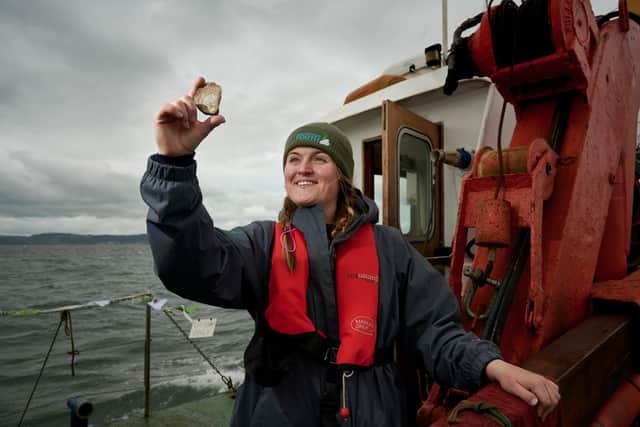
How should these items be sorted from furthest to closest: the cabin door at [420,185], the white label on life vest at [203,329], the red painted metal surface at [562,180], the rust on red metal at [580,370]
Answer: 1. the white label on life vest at [203,329]
2. the cabin door at [420,185]
3. the red painted metal surface at [562,180]
4. the rust on red metal at [580,370]

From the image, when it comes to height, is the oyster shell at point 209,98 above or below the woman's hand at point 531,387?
above

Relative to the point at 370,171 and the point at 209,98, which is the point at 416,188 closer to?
the point at 370,171

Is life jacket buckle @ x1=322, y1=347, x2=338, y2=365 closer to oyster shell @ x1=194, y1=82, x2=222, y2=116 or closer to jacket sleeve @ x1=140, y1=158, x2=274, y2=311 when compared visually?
jacket sleeve @ x1=140, y1=158, x2=274, y2=311

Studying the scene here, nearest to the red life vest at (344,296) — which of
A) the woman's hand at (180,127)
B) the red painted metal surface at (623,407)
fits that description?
the woman's hand at (180,127)

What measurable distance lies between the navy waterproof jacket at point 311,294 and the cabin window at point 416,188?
2.76 metres

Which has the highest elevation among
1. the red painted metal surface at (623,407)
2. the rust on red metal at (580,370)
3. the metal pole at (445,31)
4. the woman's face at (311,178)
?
the metal pole at (445,31)

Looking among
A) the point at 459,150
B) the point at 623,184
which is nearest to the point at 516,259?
the point at 623,184

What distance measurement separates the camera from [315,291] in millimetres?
1542

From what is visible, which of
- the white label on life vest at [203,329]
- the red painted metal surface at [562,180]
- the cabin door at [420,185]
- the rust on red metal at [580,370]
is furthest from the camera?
the white label on life vest at [203,329]

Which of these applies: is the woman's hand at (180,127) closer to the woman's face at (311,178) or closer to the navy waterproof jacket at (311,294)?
the navy waterproof jacket at (311,294)

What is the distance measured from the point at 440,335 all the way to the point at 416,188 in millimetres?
3338

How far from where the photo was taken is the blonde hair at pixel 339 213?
4.99 feet

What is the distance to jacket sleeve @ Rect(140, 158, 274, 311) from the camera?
1.13 m

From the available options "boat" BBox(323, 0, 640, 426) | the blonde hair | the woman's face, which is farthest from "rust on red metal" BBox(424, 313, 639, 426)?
the woman's face
